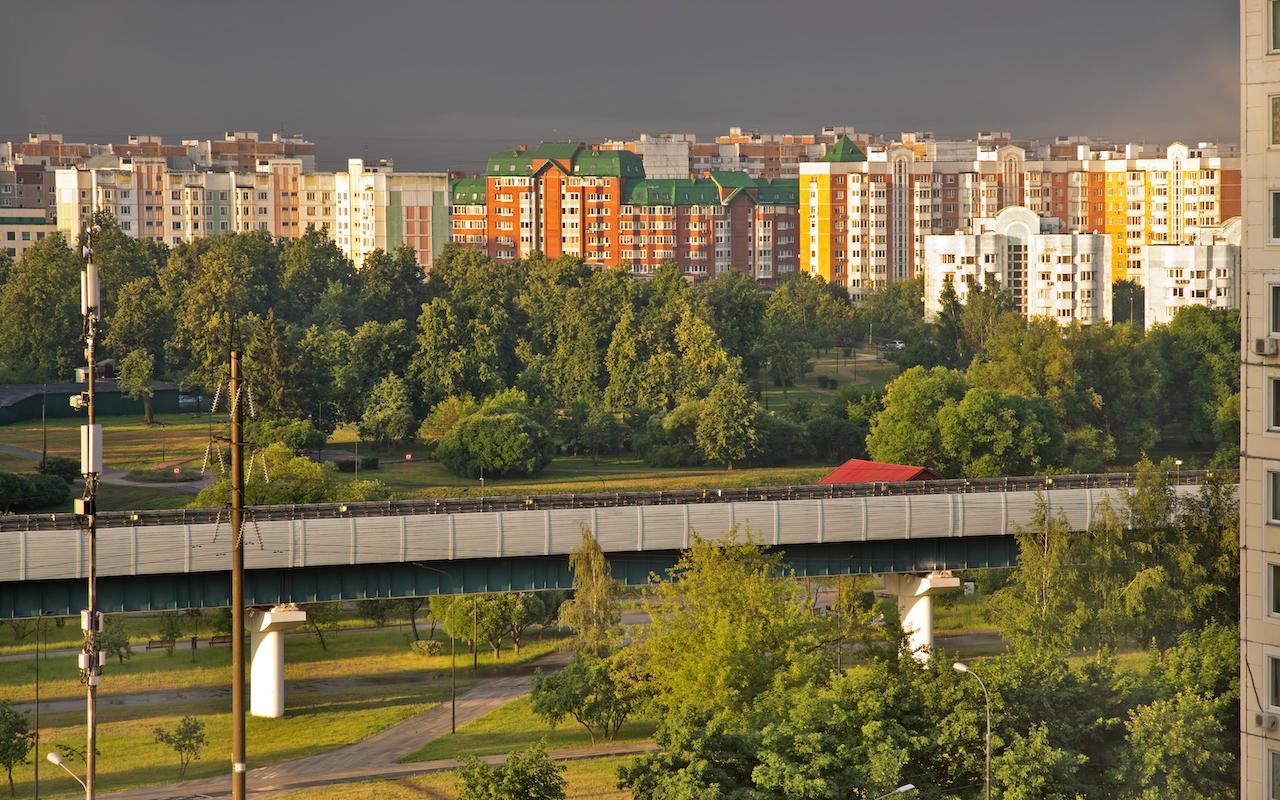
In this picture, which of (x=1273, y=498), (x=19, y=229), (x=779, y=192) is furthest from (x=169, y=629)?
(x=779, y=192)

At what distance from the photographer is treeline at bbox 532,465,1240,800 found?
29.5 m

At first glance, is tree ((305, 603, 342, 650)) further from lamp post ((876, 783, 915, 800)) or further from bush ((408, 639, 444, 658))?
lamp post ((876, 783, 915, 800))

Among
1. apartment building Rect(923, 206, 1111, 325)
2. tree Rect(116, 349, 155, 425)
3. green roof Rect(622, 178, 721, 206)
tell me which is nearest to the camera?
tree Rect(116, 349, 155, 425)

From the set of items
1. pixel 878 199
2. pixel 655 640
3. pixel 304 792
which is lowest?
pixel 304 792

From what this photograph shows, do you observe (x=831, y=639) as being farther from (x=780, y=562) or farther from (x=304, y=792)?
(x=304, y=792)

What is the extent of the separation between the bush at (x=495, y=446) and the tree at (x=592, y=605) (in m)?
30.8

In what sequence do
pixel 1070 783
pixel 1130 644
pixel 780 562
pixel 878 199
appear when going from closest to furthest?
pixel 1070 783 < pixel 780 562 < pixel 1130 644 < pixel 878 199

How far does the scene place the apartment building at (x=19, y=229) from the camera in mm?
164625

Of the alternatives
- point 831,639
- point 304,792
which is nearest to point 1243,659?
point 831,639

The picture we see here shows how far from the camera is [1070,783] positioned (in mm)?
29844

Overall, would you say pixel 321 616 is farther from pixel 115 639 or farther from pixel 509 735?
pixel 509 735

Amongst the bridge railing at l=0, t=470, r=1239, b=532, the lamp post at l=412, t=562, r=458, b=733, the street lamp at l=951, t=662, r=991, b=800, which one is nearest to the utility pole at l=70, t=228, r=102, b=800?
the street lamp at l=951, t=662, r=991, b=800

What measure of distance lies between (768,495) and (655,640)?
11188 mm

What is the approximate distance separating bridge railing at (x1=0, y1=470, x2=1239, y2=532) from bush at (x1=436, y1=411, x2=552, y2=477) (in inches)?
1066
